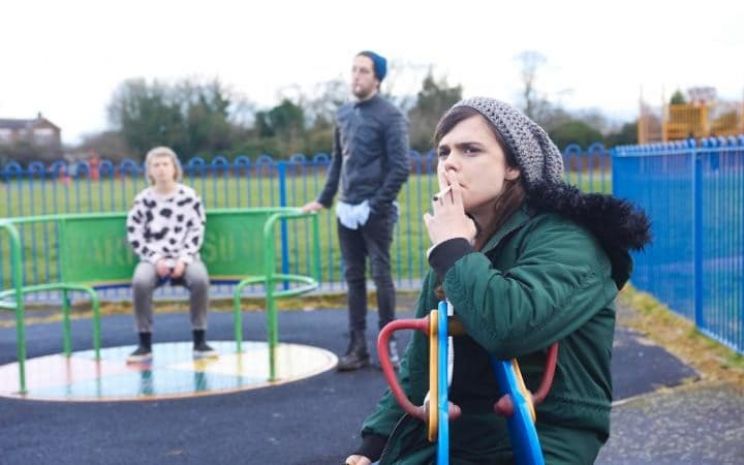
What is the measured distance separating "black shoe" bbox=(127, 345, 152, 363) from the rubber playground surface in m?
0.52

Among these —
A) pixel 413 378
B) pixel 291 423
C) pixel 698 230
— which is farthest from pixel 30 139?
pixel 413 378

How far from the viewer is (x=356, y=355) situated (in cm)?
671

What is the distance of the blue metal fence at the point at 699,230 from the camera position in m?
6.62

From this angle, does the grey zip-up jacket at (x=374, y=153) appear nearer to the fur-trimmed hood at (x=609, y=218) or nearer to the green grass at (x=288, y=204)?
the fur-trimmed hood at (x=609, y=218)

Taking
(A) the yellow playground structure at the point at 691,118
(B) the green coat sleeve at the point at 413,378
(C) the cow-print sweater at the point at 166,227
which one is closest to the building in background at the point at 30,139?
(C) the cow-print sweater at the point at 166,227

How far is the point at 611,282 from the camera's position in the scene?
2244mm

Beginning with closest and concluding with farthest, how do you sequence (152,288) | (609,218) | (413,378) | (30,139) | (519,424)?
(519,424) → (609,218) → (413,378) → (152,288) → (30,139)

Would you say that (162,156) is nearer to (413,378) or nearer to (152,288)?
(152,288)

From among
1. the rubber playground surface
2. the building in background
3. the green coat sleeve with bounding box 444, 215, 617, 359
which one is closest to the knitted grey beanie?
the green coat sleeve with bounding box 444, 215, 617, 359

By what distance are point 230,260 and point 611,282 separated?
17.6 ft

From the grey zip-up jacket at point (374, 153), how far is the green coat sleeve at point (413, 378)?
3.86m

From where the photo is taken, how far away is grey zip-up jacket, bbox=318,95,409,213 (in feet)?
21.0

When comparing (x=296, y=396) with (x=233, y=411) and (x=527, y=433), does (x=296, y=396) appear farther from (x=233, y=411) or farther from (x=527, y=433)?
(x=527, y=433)

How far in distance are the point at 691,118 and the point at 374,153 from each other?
27671mm
